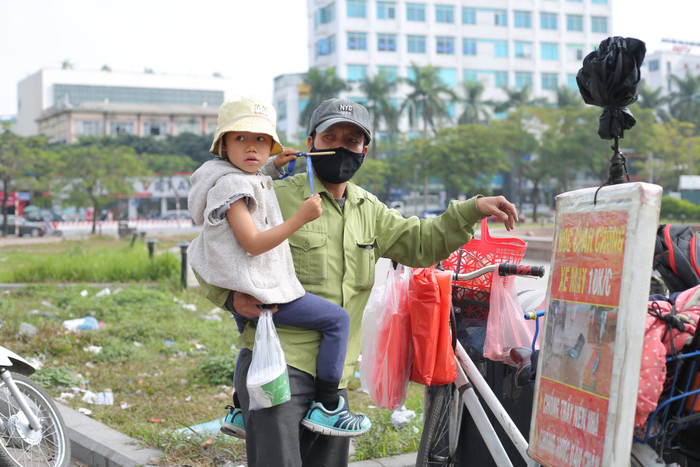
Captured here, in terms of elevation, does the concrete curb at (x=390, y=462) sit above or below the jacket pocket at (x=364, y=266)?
below

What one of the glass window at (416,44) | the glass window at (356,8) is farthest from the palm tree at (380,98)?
the glass window at (416,44)

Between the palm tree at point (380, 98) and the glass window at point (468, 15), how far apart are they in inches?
763

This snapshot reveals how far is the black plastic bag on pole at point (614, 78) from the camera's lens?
7.27ft

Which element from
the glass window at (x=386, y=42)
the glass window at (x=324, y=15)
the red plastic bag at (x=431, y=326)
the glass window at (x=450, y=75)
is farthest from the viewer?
the glass window at (x=450, y=75)

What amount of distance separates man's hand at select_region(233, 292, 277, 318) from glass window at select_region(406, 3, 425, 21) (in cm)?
7085

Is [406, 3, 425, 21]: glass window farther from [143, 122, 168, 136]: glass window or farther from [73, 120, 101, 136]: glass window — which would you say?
[73, 120, 101, 136]: glass window

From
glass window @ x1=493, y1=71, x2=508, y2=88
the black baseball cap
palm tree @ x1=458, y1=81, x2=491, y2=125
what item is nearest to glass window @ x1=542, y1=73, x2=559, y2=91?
glass window @ x1=493, y1=71, x2=508, y2=88

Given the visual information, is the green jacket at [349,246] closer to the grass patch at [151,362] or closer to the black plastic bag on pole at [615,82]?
the black plastic bag on pole at [615,82]

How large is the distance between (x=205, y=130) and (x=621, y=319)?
308 ft

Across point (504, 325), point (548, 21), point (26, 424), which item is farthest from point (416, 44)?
point (504, 325)

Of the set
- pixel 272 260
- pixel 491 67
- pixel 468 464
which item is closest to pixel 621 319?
pixel 272 260

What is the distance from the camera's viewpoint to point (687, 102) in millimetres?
61500

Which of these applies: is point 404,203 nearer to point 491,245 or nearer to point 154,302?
point 154,302

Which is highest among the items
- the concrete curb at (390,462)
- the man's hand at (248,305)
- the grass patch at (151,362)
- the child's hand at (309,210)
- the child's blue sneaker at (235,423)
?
the child's hand at (309,210)
